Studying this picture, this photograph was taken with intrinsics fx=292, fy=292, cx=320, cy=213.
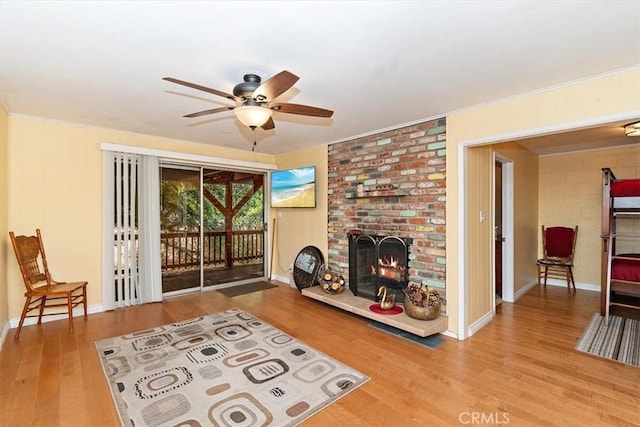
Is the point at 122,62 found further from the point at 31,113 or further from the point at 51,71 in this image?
the point at 31,113

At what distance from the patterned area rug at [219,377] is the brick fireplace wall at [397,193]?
1623mm

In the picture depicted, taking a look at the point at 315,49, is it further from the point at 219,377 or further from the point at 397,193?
the point at 219,377

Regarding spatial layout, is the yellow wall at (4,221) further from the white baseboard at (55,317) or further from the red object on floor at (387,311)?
the red object on floor at (387,311)

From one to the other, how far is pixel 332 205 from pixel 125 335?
3.05 meters

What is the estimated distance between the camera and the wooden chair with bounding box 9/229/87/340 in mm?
3076

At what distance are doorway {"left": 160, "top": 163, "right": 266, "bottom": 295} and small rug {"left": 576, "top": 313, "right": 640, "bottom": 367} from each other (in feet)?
15.4

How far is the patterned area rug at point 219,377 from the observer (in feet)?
6.31

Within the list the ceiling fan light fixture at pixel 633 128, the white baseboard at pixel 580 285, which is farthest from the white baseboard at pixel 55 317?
the white baseboard at pixel 580 285

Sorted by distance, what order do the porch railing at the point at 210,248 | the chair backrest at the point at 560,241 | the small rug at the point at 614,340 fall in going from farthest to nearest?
the chair backrest at the point at 560,241
the porch railing at the point at 210,248
the small rug at the point at 614,340

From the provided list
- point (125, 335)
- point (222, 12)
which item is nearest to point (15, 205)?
point (125, 335)

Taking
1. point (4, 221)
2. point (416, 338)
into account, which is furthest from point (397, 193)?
point (4, 221)

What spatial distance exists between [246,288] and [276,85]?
12.6 feet

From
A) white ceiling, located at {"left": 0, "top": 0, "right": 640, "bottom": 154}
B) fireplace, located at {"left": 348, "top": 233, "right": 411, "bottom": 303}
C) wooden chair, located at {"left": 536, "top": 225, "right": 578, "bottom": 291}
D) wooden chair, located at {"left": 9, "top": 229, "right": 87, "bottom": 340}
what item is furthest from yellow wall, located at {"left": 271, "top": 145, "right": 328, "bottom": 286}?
wooden chair, located at {"left": 536, "top": 225, "right": 578, "bottom": 291}

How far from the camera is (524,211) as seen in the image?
187 inches
